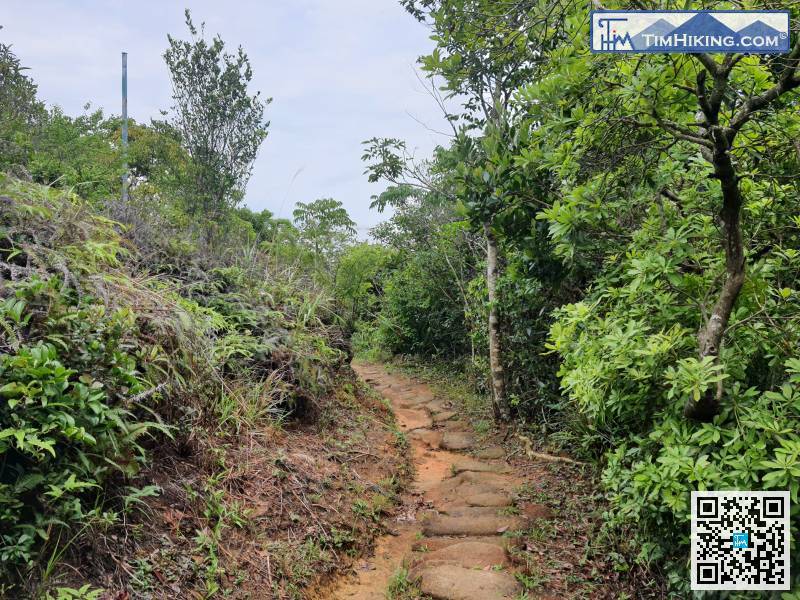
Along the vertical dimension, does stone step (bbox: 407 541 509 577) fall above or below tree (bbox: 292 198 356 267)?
below

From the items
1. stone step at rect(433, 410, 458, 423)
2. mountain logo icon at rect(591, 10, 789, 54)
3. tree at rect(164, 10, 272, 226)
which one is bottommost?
stone step at rect(433, 410, 458, 423)

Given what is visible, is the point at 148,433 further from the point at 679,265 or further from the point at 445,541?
the point at 679,265

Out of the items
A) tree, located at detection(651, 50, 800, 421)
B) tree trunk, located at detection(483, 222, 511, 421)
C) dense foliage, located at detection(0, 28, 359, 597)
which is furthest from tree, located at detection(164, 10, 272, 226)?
tree, located at detection(651, 50, 800, 421)

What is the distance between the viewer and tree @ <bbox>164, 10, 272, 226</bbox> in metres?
8.94

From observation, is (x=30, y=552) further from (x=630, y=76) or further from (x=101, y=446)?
(x=630, y=76)

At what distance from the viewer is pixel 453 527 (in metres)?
4.20

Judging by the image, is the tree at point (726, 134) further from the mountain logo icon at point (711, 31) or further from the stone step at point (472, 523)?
the stone step at point (472, 523)

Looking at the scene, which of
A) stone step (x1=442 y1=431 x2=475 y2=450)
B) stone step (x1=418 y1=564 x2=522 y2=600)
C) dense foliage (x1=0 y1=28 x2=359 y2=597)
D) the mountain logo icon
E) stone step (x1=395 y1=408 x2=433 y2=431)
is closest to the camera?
dense foliage (x1=0 y1=28 x2=359 y2=597)

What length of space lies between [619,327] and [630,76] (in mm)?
1380

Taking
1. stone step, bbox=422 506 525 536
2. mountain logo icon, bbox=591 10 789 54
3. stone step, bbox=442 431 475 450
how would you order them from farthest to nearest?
stone step, bbox=442 431 475 450
stone step, bbox=422 506 525 536
mountain logo icon, bbox=591 10 789 54

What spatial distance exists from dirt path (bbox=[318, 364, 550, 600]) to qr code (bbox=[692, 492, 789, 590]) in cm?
108

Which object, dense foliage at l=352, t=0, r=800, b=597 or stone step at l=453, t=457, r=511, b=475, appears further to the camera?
A: stone step at l=453, t=457, r=511, b=475

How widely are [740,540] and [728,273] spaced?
125 centimetres

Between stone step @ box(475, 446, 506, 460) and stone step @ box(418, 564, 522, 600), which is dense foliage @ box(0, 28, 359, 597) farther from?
stone step @ box(475, 446, 506, 460)
